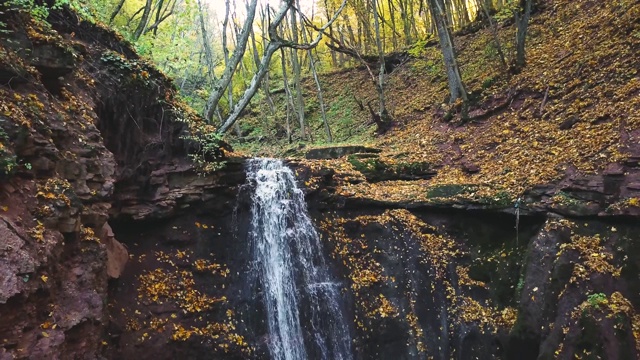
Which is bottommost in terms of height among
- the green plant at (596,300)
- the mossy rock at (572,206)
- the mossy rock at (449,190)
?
the green plant at (596,300)

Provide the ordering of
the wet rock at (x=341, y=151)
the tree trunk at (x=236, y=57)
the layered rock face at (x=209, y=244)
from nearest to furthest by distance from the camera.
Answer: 1. the layered rock face at (x=209, y=244)
2. the tree trunk at (x=236, y=57)
3. the wet rock at (x=341, y=151)

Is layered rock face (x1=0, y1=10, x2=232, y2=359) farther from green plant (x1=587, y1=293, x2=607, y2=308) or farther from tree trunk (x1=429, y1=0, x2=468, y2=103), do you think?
tree trunk (x1=429, y1=0, x2=468, y2=103)

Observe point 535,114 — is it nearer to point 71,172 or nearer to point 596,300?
point 596,300

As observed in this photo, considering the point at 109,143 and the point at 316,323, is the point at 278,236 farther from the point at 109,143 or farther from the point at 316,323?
the point at 109,143

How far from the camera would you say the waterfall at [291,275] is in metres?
8.41

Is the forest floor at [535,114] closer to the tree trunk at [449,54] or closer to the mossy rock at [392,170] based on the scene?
the mossy rock at [392,170]

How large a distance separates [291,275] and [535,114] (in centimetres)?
775

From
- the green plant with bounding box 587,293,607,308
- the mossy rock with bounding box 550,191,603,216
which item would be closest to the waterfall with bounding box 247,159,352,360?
the green plant with bounding box 587,293,607,308

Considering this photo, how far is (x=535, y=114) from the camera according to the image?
10352 millimetres

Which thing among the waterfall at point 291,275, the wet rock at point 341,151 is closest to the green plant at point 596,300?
the waterfall at point 291,275

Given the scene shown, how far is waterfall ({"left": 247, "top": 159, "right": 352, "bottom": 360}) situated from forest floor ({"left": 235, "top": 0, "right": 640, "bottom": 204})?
1.56 metres

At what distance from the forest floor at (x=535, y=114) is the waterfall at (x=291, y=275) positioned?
5.13 feet

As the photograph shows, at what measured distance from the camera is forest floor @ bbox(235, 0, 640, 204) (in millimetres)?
8148

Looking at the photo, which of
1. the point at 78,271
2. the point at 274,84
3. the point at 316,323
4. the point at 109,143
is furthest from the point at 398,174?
the point at 274,84
